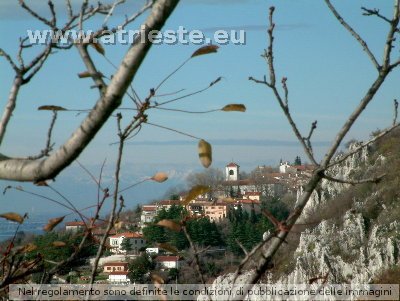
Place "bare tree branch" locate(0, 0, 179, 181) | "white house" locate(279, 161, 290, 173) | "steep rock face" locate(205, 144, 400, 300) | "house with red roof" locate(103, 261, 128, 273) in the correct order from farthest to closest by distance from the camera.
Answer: "white house" locate(279, 161, 290, 173) < "steep rock face" locate(205, 144, 400, 300) < "house with red roof" locate(103, 261, 128, 273) < "bare tree branch" locate(0, 0, 179, 181)

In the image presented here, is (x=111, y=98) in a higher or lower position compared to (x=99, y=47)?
lower

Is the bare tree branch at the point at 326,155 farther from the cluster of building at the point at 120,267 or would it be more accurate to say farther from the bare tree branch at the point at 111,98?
the bare tree branch at the point at 111,98

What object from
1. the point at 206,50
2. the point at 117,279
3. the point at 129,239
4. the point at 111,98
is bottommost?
the point at 117,279

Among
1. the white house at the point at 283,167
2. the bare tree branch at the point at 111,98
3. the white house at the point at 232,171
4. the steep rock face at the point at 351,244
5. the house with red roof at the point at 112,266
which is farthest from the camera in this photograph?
the white house at the point at 283,167

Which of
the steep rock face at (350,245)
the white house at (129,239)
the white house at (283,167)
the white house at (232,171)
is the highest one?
the white house at (283,167)

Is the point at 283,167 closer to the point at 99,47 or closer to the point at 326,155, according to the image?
the point at 326,155

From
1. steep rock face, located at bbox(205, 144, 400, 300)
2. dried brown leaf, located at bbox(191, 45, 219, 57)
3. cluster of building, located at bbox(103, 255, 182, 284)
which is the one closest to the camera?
dried brown leaf, located at bbox(191, 45, 219, 57)

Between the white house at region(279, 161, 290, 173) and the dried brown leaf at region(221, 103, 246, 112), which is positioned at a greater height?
the white house at region(279, 161, 290, 173)

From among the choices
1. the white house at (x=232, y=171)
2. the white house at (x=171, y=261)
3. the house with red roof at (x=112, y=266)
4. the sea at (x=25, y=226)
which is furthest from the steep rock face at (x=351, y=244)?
the white house at (x=232, y=171)

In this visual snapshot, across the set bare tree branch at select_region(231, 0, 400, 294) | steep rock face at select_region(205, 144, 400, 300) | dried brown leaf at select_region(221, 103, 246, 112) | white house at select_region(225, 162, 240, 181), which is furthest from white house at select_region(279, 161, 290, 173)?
dried brown leaf at select_region(221, 103, 246, 112)

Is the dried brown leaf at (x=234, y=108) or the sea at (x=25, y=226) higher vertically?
the dried brown leaf at (x=234, y=108)

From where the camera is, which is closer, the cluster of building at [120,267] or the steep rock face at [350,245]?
the cluster of building at [120,267]

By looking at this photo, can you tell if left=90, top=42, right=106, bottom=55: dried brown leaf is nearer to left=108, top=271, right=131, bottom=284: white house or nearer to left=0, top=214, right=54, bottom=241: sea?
left=0, top=214, right=54, bottom=241: sea

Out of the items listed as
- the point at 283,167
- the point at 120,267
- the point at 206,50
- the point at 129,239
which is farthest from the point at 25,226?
the point at 283,167
